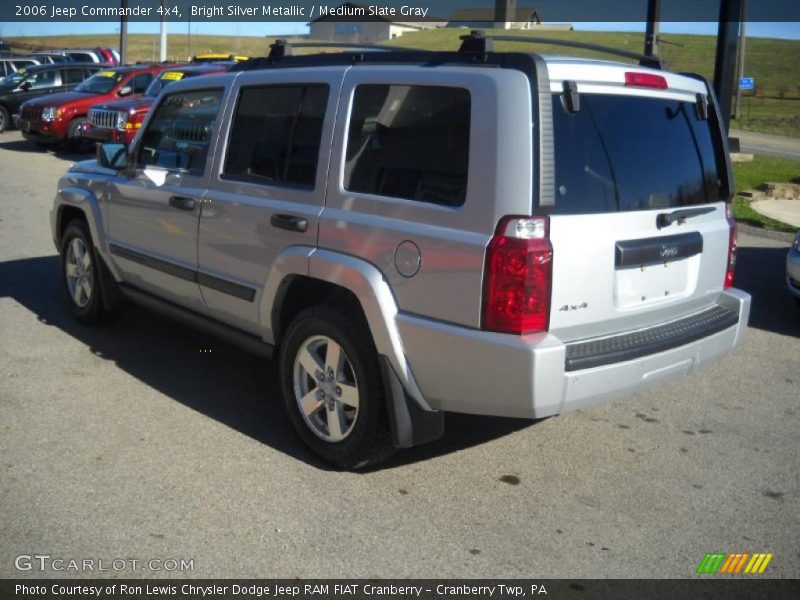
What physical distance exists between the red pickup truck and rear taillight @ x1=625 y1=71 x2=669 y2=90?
16.3 m

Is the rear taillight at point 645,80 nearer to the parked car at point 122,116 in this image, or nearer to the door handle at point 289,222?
the door handle at point 289,222

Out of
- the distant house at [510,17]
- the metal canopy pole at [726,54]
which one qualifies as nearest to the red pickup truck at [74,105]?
the metal canopy pole at [726,54]

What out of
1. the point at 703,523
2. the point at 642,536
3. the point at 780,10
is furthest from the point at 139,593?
the point at 780,10

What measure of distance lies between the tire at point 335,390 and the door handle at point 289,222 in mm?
420

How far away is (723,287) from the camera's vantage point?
15.6 feet

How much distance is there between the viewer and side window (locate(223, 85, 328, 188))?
4.56 meters

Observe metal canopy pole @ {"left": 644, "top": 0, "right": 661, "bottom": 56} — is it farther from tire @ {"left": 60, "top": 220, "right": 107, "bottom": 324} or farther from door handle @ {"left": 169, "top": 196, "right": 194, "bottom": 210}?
door handle @ {"left": 169, "top": 196, "right": 194, "bottom": 210}

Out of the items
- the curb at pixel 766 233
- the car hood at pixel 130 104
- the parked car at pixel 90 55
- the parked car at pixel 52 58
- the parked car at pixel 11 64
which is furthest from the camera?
the parked car at pixel 52 58

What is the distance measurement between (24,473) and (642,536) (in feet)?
9.45

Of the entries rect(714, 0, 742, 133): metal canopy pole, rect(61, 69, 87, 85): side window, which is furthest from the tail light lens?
rect(714, 0, 742, 133): metal canopy pole

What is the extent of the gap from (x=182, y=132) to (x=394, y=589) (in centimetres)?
343

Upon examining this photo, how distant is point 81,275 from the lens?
6.71 meters

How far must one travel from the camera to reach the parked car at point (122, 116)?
16219mm

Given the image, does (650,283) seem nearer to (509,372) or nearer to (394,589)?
(509,372)
